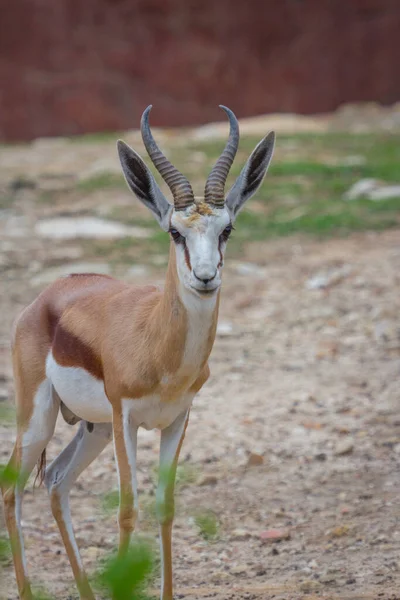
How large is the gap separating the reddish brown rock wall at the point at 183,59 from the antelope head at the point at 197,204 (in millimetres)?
16213

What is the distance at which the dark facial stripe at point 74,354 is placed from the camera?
423 centimetres

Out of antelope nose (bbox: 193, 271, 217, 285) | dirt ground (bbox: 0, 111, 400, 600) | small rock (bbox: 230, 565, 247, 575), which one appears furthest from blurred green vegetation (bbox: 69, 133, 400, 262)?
antelope nose (bbox: 193, 271, 217, 285)

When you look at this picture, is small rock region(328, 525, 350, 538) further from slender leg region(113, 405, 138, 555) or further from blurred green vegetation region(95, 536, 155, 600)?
blurred green vegetation region(95, 536, 155, 600)

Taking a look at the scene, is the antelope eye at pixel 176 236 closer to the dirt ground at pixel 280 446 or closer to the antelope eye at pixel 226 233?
the antelope eye at pixel 226 233

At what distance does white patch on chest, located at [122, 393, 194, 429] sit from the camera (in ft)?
13.2

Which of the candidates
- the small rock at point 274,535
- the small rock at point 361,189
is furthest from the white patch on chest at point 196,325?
the small rock at point 361,189

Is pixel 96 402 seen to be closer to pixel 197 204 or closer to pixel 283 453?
pixel 197 204

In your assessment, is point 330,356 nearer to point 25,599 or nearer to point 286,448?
point 286,448

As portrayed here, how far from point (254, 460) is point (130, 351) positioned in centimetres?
209

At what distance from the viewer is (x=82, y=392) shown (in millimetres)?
4250

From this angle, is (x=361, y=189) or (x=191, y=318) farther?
(x=361, y=189)

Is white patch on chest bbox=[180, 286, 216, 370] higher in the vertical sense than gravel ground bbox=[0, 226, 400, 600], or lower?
higher

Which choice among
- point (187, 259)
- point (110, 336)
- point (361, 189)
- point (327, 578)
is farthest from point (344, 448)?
point (361, 189)

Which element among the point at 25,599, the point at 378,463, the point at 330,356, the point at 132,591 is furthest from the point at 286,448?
the point at 132,591
